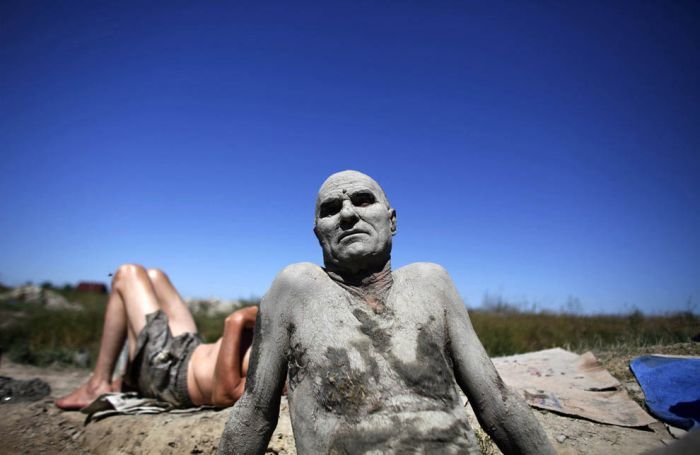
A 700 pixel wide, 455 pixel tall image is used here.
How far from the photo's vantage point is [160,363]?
441cm

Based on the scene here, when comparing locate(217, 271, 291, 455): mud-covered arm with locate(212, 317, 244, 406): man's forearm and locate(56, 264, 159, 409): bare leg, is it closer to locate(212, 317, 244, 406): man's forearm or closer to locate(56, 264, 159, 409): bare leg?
locate(212, 317, 244, 406): man's forearm

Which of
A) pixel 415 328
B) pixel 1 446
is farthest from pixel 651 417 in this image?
pixel 1 446

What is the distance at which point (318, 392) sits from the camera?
6.34ft

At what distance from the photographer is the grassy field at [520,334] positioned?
6473 millimetres

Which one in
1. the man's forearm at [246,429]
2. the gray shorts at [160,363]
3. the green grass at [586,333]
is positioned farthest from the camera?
the green grass at [586,333]

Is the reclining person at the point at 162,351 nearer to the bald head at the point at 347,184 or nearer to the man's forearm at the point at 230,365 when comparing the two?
the man's forearm at the point at 230,365

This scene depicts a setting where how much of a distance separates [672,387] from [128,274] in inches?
245

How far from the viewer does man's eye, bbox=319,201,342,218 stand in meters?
2.35

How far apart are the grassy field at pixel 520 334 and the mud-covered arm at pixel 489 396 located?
518 cm

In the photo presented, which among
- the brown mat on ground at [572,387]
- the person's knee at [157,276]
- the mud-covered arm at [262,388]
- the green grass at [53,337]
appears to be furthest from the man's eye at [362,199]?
the green grass at [53,337]

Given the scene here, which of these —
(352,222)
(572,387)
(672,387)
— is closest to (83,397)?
(352,222)

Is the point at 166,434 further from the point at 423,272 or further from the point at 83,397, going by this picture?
the point at 423,272

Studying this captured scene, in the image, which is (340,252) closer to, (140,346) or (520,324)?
(140,346)

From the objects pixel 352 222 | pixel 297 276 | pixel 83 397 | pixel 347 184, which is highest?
pixel 347 184
